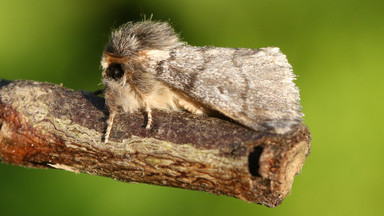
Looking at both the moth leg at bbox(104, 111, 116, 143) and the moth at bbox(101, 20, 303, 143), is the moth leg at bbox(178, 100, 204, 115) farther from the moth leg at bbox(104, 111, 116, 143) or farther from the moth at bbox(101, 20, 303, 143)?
the moth leg at bbox(104, 111, 116, 143)

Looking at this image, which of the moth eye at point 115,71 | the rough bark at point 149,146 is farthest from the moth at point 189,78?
the rough bark at point 149,146

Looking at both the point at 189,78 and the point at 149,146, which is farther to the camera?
the point at 189,78

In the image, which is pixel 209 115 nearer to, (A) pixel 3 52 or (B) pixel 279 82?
(B) pixel 279 82

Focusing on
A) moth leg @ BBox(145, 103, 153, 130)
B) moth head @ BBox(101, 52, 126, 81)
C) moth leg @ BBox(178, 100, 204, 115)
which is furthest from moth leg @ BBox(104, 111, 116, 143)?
moth leg @ BBox(178, 100, 204, 115)

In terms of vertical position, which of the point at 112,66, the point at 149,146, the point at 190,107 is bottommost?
the point at 149,146

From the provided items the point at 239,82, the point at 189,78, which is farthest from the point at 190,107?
the point at 239,82

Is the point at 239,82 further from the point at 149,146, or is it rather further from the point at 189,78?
the point at 149,146

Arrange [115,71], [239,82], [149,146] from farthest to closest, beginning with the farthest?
[115,71]
[239,82]
[149,146]

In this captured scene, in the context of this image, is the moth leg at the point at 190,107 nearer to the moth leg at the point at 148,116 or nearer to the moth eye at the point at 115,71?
the moth leg at the point at 148,116
